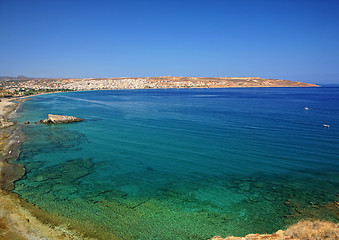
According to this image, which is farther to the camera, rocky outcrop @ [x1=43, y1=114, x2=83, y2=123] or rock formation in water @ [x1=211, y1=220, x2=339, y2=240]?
rocky outcrop @ [x1=43, y1=114, x2=83, y2=123]

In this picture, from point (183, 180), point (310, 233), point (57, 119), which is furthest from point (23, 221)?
point (57, 119)

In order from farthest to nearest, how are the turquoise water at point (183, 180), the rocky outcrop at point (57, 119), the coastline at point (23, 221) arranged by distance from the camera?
the rocky outcrop at point (57, 119), the turquoise water at point (183, 180), the coastline at point (23, 221)

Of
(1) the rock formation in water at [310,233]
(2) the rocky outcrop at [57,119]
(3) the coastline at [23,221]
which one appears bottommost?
(3) the coastline at [23,221]

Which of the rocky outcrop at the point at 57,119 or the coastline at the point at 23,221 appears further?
the rocky outcrop at the point at 57,119

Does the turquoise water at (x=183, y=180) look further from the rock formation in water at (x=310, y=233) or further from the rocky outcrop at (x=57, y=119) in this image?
the rocky outcrop at (x=57, y=119)

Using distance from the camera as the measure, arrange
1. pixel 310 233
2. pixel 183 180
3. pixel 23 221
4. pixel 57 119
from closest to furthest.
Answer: pixel 310 233 → pixel 23 221 → pixel 183 180 → pixel 57 119

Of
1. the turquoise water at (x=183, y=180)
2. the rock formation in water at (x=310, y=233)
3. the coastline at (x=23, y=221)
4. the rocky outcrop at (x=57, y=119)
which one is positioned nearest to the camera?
the rock formation in water at (x=310, y=233)

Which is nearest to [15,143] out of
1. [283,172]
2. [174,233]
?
[174,233]

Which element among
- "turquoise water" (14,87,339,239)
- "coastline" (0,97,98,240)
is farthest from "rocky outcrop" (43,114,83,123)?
"coastline" (0,97,98,240)

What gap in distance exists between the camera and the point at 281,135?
2970 cm

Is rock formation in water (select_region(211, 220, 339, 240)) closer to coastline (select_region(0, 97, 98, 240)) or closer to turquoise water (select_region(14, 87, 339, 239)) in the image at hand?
turquoise water (select_region(14, 87, 339, 239))

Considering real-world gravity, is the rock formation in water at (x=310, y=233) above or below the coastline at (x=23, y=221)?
above

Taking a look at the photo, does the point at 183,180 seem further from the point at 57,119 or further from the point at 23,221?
the point at 57,119

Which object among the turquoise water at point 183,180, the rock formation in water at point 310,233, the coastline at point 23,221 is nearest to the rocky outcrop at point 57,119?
the turquoise water at point 183,180
